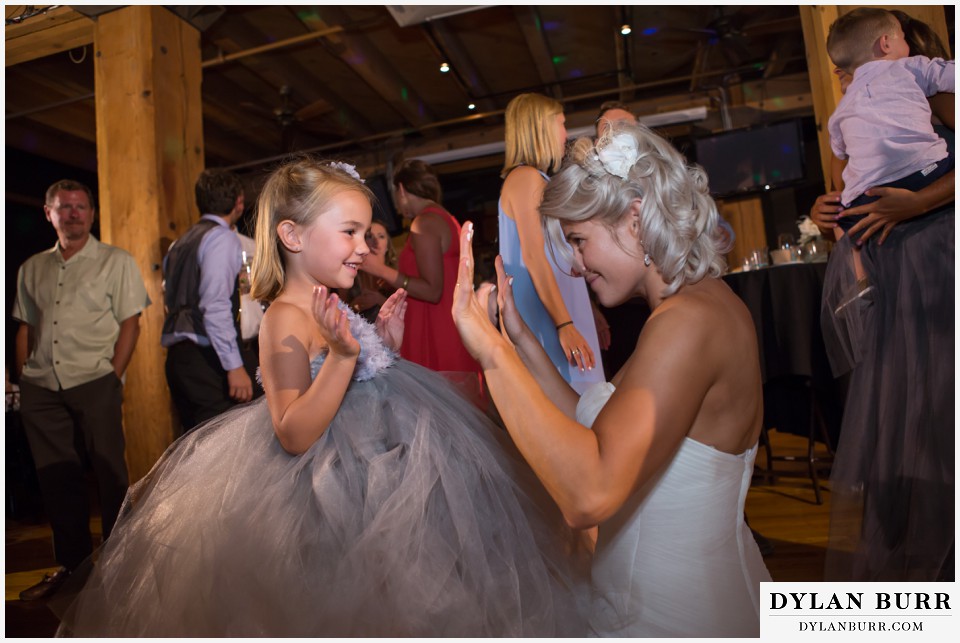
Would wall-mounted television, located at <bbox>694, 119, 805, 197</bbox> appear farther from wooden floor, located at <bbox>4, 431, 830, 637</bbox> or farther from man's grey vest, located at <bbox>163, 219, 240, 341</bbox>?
man's grey vest, located at <bbox>163, 219, 240, 341</bbox>

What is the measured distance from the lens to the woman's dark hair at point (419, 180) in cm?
329

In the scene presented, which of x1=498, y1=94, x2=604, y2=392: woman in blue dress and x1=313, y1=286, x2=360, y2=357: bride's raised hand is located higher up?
x1=498, y1=94, x2=604, y2=392: woman in blue dress

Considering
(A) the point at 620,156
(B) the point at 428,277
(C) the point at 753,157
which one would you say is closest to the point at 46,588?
(B) the point at 428,277

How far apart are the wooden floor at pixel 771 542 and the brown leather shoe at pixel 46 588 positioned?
0.15 ft

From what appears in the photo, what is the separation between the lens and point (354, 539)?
1.34 metres

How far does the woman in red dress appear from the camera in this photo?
311 centimetres

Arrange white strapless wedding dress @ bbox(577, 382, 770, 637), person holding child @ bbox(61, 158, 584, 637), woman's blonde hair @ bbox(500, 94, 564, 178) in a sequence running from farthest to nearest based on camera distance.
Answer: woman's blonde hair @ bbox(500, 94, 564, 178)
person holding child @ bbox(61, 158, 584, 637)
white strapless wedding dress @ bbox(577, 382, 770, 637)

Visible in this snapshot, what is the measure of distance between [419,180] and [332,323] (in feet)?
6.59

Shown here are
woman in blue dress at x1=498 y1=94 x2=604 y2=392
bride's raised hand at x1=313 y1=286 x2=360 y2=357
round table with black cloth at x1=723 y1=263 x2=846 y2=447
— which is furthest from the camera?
round table with black cloth at x1=723 y1=263 x2=846 y2=447

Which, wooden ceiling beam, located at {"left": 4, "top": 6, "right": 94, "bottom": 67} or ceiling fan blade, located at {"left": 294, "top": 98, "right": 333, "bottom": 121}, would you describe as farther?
ceiling fan blade, located at {"left": 294, "top": 98, "right": 333, "bottom": 121}

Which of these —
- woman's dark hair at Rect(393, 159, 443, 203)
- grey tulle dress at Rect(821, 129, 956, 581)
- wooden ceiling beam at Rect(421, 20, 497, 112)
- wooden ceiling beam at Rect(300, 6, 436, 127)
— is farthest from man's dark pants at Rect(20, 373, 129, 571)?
wooden ceiling beam at Rect(421, 20, 497, 112)

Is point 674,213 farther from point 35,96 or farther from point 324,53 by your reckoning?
point 35,96

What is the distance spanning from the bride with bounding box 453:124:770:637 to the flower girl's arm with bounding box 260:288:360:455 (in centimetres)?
36

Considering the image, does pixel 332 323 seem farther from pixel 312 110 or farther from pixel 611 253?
pixel 312 110
